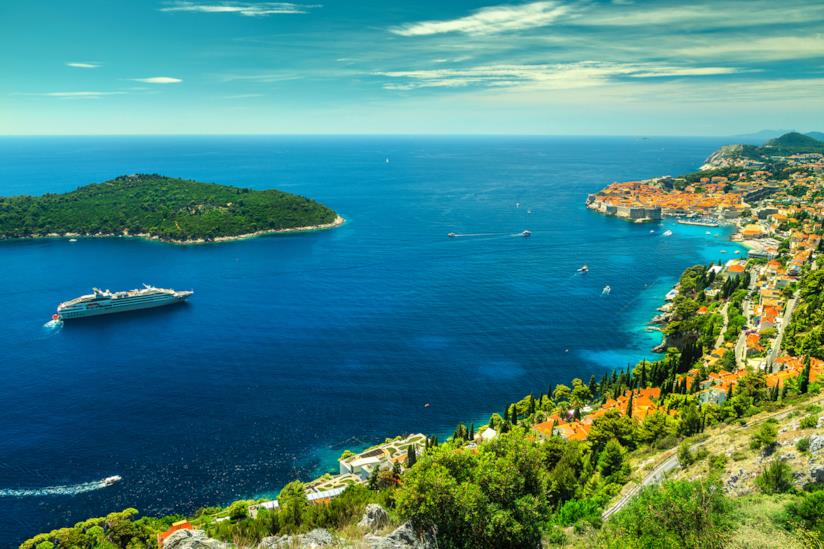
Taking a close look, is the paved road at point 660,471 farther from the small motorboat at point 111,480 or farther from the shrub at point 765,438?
the small motorboat at point 111,480

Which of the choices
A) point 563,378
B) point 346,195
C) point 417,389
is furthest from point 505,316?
point 346,195

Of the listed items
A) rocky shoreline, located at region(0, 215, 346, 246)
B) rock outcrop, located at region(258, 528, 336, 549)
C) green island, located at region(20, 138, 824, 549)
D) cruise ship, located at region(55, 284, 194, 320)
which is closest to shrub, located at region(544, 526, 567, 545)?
green island, located at region(20, 138, 824, 549)

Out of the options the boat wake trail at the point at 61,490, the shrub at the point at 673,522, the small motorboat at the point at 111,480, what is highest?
the shrub at the point at 673,522

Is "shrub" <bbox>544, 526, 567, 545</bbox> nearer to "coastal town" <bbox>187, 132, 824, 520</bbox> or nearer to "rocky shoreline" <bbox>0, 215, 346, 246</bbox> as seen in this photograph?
"coastal town" <bbox>187, 132, 824, 520</bbox>

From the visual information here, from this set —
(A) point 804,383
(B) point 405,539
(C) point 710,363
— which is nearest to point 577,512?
(B) point 405,539

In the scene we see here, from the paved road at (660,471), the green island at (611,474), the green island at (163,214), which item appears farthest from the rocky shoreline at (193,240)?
the paved road at (660,471)

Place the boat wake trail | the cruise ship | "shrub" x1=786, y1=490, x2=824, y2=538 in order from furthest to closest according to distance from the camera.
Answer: the cruise ship < the boat wake trail < "shrub" x1=786, y1=490, x2=824, y2=538
